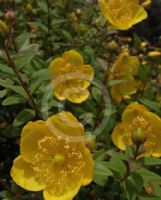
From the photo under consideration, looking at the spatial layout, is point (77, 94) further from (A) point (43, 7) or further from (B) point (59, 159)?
(B) point (59, 159)

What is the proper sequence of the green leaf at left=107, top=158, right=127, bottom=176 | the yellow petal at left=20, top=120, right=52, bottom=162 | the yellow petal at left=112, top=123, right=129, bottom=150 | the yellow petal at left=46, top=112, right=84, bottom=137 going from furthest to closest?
1. the yellow petal at left=112, top=123, right=129, bottom=150
2. the green leaf at left=107, top=158, right=127, bottom=176
3. the yellow petal at left=20, top=120, right=52, bottom=162
4. the yellow petal at left=46, top=112, right=84, bottom=137

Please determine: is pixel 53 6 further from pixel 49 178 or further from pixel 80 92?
pixel 49 178

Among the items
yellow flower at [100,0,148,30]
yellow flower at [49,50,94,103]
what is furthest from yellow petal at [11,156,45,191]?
yellow flower at [100,0,148,30]

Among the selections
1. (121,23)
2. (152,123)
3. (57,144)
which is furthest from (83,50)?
(57,144)

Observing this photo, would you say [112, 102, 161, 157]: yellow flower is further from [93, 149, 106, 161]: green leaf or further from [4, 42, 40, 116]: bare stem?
[4, 42, 40, 116]: bare stem

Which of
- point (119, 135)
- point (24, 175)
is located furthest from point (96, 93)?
point (24, 175)

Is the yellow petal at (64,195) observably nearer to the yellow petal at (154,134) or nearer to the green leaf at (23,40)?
the yellow petal at (154,134)
